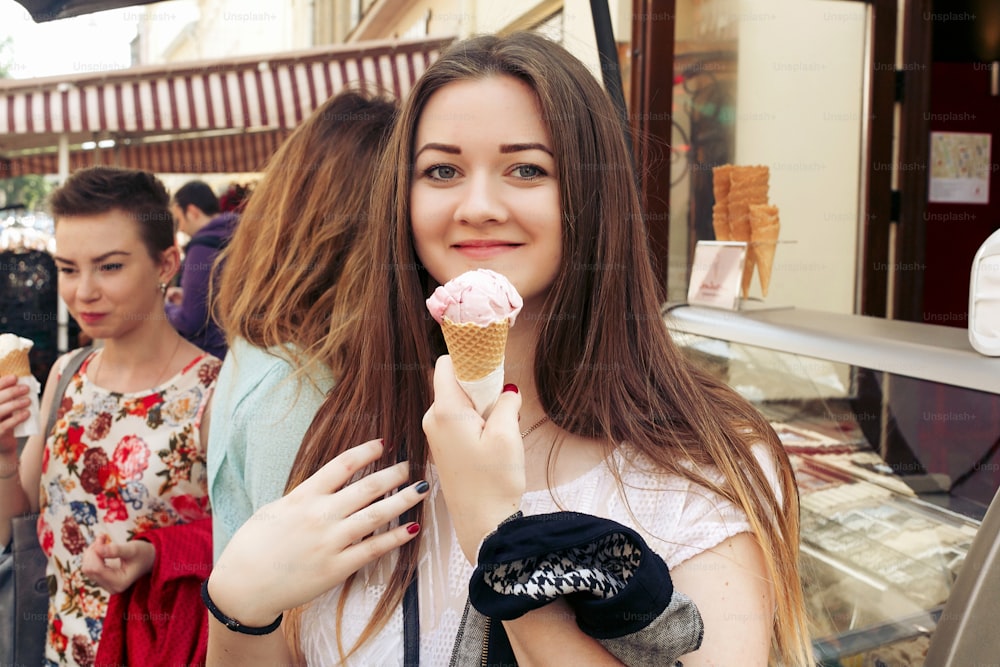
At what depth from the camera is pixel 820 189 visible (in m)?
4.86

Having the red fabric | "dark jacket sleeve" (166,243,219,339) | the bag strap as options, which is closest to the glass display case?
the red fabric

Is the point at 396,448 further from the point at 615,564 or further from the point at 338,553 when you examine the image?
the point at 615,564

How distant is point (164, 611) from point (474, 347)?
1348 mm

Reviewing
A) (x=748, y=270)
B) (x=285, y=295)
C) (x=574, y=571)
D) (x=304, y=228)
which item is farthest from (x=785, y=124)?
(x=574, y=571)

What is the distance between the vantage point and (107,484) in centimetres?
219

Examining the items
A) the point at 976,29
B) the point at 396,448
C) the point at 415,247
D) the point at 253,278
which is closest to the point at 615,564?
the point at 396,448

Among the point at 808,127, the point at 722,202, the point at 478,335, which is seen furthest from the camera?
the point at 808,127

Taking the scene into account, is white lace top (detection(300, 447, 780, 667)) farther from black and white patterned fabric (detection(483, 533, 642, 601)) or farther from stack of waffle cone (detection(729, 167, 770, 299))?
stack of waffle cone (detection(729, 167, 770, 299))

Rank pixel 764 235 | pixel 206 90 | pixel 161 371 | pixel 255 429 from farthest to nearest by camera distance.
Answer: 1. pixel 206 90
2. pixel 764 235
3. pixel 161 371
4. pixel 255 429

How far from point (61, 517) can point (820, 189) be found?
14.2ft

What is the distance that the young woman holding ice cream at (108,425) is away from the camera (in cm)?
217

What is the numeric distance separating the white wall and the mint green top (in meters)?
3.60

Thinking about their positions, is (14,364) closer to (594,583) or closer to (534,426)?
(534,426)

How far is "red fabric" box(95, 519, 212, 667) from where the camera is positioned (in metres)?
1.95
